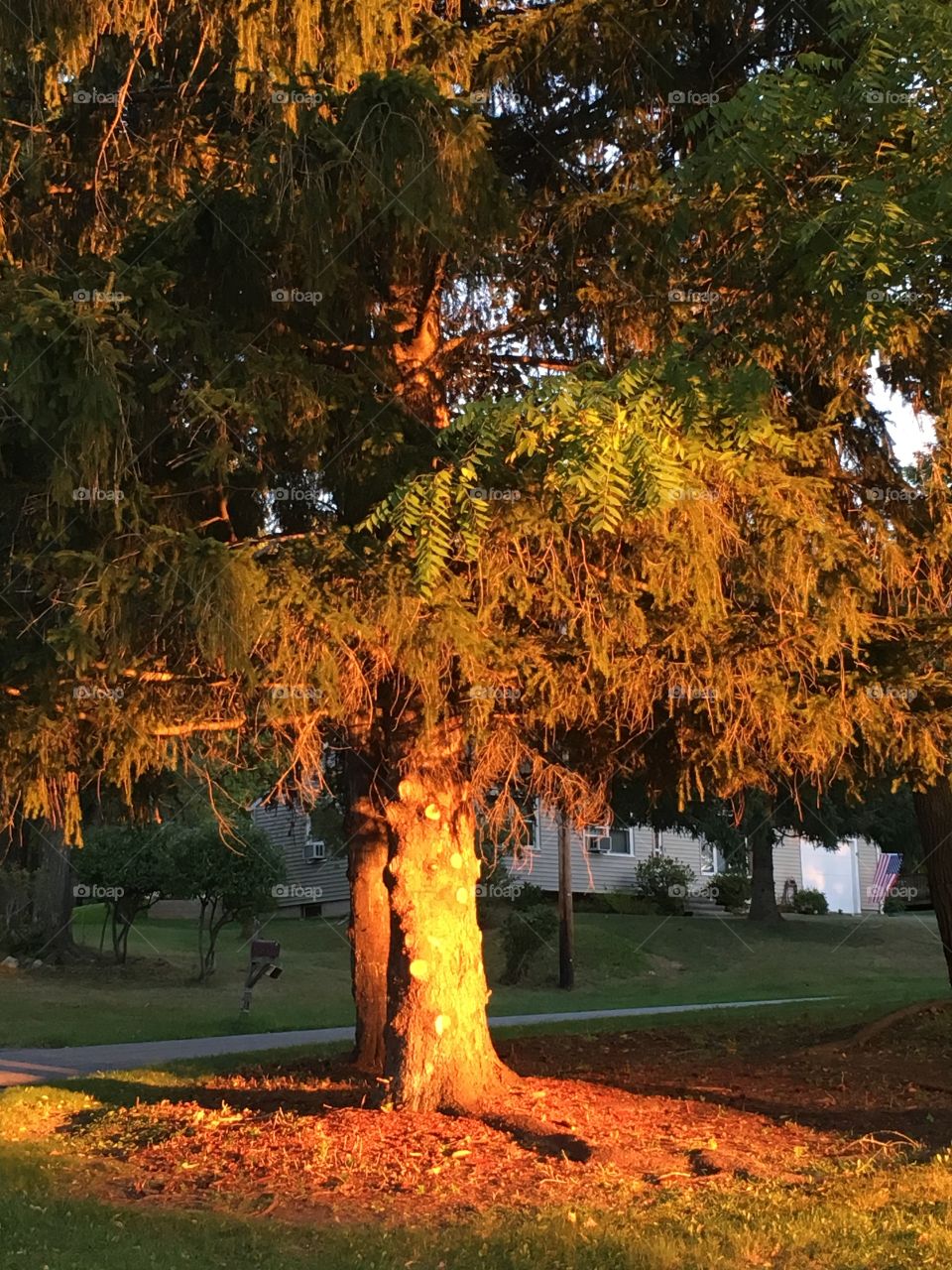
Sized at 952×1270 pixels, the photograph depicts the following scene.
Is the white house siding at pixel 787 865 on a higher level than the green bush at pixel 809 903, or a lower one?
higher

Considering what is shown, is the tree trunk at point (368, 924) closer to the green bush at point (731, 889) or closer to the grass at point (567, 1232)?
the grass at point (567, 1232)

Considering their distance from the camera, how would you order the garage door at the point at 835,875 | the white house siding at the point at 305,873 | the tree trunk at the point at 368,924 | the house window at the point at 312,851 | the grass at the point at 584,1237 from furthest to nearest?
the garage door at the point at 835,875
the white house siding at the point at 305,873
the house window at the point at 312,851
the tree trunk at the point at 368,924
the grass at the point at 584,1237

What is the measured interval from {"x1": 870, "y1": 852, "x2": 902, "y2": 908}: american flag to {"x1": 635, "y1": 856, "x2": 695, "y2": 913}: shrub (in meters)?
A: 7.79

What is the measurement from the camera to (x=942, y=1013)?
1247cm

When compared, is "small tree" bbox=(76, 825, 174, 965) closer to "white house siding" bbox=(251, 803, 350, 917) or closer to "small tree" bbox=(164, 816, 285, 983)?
"small tree" bbox=(164, 816, 285, 983)

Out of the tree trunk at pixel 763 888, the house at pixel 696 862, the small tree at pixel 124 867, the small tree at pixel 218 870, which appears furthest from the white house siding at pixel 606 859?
the small tree at pixel 124 867

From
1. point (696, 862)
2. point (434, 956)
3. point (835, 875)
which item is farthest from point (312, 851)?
point (434, 956)

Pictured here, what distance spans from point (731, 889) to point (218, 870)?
61.4ft

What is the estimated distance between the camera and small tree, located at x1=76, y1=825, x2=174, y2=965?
25.8 meters

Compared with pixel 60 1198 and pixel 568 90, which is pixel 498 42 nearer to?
pixel 568 90

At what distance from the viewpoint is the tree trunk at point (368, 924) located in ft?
37.4

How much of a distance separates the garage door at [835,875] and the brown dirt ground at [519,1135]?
37269mm

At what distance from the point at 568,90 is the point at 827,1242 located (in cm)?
769

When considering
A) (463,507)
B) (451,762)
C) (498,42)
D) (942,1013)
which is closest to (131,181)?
(498,42)
